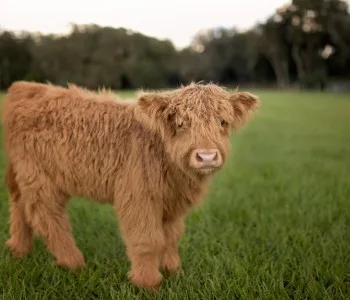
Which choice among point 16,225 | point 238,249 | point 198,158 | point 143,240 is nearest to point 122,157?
point 143,240

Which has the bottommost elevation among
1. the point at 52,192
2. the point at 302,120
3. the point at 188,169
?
the point at 302,120

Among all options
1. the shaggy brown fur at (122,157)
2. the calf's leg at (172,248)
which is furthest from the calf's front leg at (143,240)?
the calf's leg at (172,248)

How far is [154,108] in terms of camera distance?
3.09 m

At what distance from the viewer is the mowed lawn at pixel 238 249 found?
3.28 m

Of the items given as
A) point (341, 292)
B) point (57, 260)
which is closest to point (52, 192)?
point (57, 260)

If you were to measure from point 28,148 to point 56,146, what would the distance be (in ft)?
0.94

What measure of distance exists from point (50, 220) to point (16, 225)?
532 mm

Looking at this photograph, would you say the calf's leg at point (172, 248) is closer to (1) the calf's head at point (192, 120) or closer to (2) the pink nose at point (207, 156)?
(1) the calf's head at point (192, 120)

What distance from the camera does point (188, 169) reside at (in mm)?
3068

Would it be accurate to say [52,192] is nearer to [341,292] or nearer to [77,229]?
[77,229]

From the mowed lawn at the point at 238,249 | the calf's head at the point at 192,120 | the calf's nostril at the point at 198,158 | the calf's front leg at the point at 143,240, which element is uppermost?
the calf's head at the point at 192,120

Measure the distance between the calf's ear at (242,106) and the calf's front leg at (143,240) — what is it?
945 millimetres

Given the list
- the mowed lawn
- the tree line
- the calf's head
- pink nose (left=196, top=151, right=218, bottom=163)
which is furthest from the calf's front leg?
the tree line

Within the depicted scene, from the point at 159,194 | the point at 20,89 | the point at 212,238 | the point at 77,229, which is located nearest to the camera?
the point at 159,194
